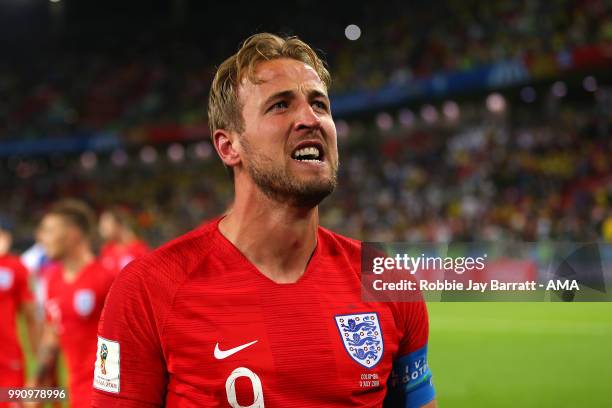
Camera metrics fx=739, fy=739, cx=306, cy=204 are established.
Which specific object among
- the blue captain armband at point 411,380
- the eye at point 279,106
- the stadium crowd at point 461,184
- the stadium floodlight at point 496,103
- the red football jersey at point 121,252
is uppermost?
the stadium floodlight at point 496,103

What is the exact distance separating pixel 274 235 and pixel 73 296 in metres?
3.06

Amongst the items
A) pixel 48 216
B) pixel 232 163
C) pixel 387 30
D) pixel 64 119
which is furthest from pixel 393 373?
pixel 64 119

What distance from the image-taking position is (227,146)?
2248mm

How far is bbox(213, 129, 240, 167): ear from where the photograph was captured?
222 centimetres

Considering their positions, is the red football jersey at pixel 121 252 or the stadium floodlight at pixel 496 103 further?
the stadium floodlight at pixel 496 103

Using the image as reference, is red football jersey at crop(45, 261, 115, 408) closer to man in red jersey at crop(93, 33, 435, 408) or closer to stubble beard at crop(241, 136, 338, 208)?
man in red jersey at crop(93, 33, 435, 408)

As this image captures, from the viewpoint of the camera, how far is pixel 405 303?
7.19 ft

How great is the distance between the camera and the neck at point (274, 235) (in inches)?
85.5

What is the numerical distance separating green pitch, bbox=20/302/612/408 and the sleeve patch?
3.94 feet

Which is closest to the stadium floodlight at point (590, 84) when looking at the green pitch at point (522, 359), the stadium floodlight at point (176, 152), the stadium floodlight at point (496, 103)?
the stadium floodlight at point (496, 103)

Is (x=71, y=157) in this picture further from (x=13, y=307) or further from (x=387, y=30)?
(x=13, y=307)

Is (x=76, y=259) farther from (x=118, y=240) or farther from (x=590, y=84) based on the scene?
(x=590, y=84)

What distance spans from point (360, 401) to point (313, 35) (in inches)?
1113

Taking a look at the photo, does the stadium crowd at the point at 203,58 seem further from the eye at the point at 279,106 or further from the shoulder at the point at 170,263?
the shoulder at the point at 170,263
